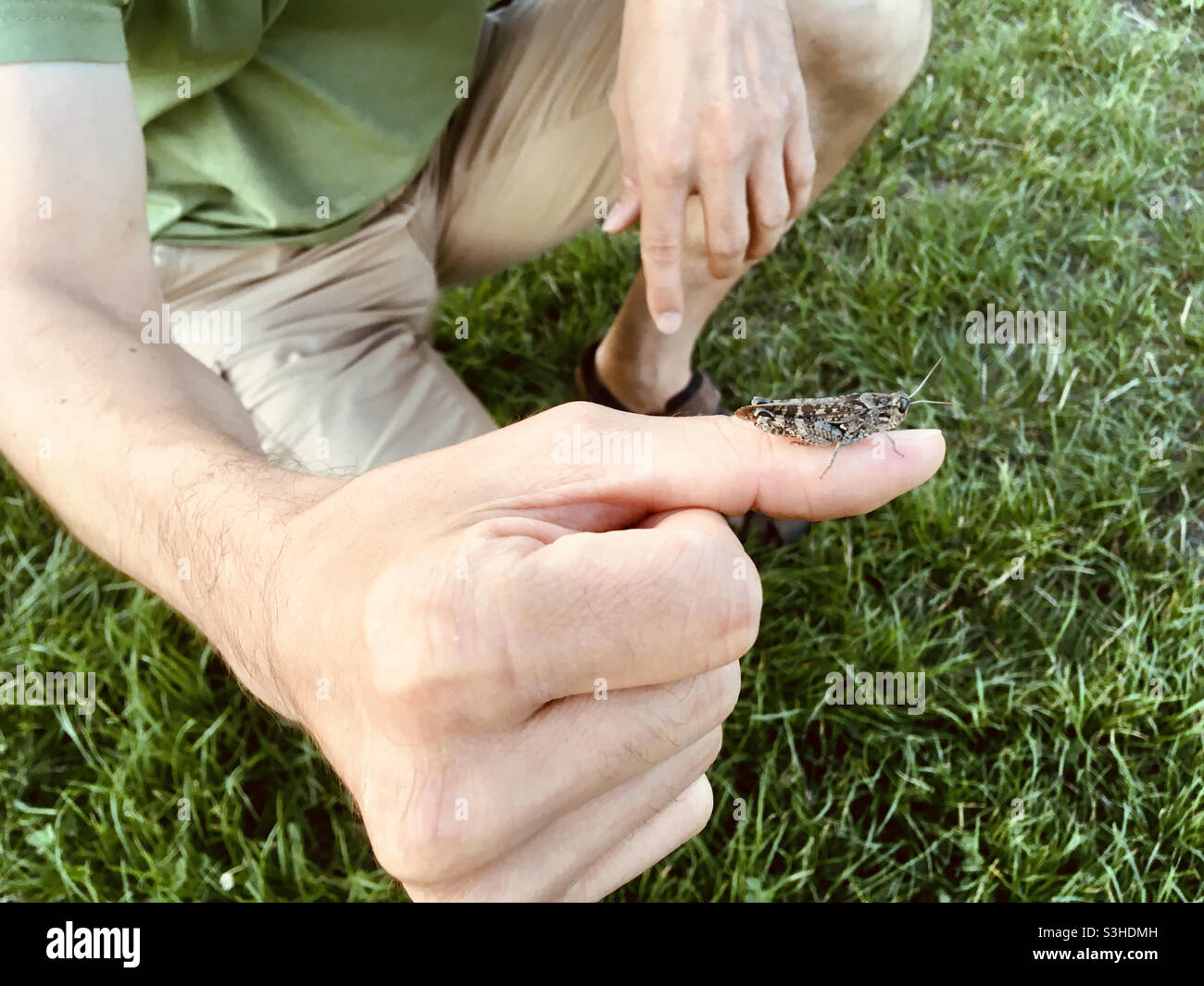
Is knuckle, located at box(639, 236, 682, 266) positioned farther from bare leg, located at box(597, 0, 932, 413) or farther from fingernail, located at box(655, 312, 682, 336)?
bare leg, located at box(597, 0, 932, 413)

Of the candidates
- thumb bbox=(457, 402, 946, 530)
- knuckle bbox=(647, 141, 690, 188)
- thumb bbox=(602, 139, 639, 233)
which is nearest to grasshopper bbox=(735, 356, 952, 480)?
thumb bbox=(457, 402, 946, 530)

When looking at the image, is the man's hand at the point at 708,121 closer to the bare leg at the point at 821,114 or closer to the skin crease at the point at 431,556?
the bare leg at the point at 821,114

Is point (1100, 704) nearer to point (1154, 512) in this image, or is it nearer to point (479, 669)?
point (1154, 512)

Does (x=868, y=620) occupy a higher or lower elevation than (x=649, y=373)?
lower

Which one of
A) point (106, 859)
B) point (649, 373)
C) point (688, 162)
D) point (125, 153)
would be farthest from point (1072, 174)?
point (106, 859)

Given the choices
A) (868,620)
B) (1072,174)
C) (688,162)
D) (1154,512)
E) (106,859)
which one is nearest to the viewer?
(688,162)

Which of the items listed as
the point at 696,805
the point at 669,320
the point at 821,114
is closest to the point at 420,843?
the point at 696,805

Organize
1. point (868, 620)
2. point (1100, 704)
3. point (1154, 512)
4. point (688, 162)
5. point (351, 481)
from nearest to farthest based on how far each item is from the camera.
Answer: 1. point (351, 481)
2. point (688, 162)
3. point (1100, 704)
4. point (868, 620)
5. point (1154, 512)
